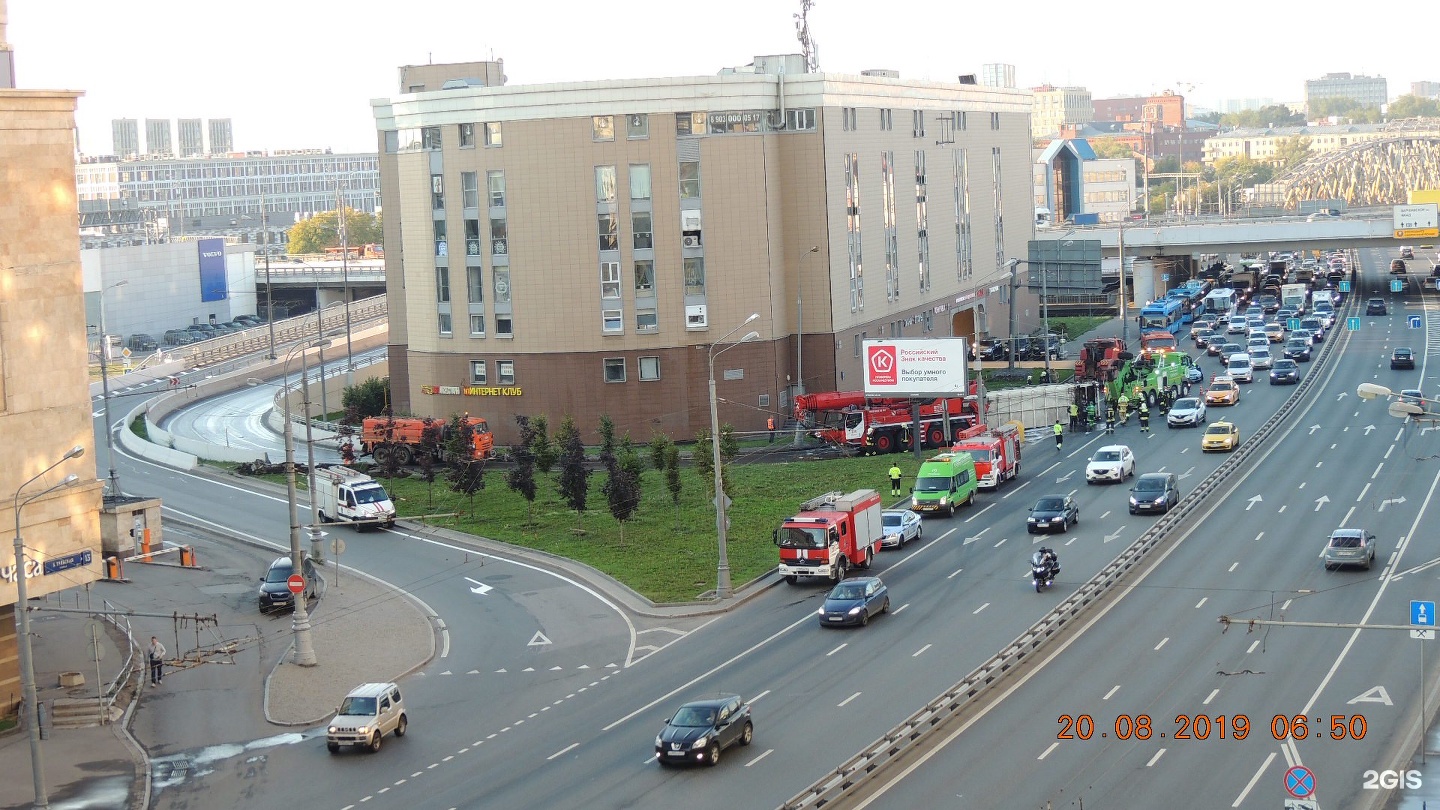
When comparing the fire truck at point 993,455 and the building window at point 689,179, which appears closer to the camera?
the fire truck at point 993,455

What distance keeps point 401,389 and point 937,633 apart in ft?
210

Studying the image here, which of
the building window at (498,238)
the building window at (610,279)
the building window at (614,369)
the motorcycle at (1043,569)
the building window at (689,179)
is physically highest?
the building window at (689,179)

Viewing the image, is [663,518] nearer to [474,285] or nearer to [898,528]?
[898,528]

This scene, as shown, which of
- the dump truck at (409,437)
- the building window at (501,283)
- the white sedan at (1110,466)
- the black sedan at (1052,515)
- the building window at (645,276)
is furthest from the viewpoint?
the building window at (501,283)

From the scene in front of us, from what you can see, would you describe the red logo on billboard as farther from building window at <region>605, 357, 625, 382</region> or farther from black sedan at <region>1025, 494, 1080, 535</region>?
black sedan at <region>1025, 494, 1080, 535</region>

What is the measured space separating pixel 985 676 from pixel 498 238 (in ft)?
188

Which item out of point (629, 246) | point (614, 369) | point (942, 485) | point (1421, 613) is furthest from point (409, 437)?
point (1421, 613)

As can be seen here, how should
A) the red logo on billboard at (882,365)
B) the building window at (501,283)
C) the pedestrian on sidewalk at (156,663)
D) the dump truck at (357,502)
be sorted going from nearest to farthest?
the pedestrian on sidewalk at (156,663)
the dump truck at (357,502)
the red logo on billboard at (882,365)
the building window at (501,283)

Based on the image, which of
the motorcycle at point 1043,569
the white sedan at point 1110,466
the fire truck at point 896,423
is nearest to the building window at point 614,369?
the fire truck at point 896,423

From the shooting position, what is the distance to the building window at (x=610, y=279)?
302 feet

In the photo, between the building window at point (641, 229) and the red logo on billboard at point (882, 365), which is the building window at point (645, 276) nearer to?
the building window at point (641, 229)

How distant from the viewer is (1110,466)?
7131 centimetres

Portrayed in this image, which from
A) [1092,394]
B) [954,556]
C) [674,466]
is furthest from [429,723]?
[1092,394]

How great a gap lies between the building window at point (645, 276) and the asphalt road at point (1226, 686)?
121ft
